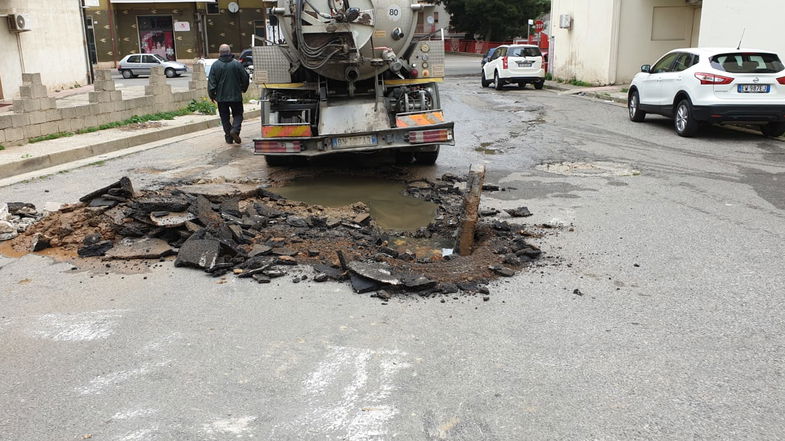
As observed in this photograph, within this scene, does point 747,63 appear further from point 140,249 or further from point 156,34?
point 156,34

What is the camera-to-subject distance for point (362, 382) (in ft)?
12.9

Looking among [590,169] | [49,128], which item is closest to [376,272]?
[590,169]

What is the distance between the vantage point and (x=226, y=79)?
13445 mm

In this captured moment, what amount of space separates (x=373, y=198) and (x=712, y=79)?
794 centimetres

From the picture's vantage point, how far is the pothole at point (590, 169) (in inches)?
399

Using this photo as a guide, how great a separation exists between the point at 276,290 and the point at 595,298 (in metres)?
2.55

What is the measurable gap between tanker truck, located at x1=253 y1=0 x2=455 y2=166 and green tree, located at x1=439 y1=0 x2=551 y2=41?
168 feet

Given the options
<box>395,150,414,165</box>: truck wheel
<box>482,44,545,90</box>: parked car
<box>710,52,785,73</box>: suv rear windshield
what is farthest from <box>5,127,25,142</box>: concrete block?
<box>482,44,545,90</box>: parked car

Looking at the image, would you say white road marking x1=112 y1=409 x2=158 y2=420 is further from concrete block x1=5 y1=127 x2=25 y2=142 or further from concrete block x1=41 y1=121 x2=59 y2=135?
concrete block x1=41 y1=121 x2=59 y2=135

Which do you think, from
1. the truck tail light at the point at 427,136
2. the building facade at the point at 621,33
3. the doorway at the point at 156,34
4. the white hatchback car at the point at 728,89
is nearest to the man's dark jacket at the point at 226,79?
the truck tail light at the point at 427,136

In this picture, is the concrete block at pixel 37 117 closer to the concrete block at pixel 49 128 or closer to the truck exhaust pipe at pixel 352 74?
the concrete block at pixel 49 128

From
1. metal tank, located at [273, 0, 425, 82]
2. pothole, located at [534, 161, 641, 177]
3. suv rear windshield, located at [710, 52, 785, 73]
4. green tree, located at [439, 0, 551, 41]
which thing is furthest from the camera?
green tree, located at [439, 0, 551, 41]

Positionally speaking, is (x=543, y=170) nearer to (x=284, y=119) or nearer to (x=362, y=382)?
(x=284, y=119)

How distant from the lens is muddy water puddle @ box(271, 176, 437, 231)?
25.2ft
